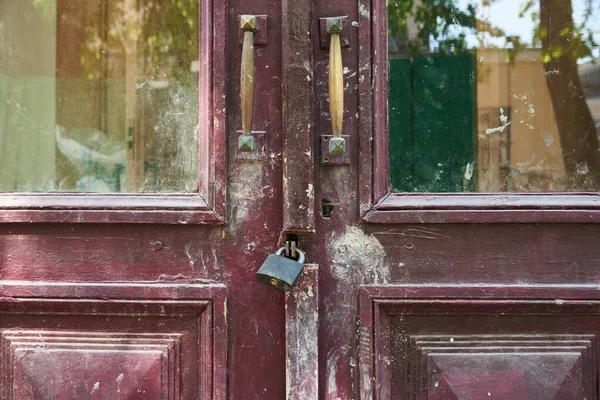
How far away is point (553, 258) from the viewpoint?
3.96 feet

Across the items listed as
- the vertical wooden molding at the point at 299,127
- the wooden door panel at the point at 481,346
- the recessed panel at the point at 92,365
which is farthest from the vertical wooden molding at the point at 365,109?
the recessed panel at the point at 92,365

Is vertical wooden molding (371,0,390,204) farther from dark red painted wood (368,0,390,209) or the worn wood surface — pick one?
the worn wood surface

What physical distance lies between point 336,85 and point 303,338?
62 centimetres

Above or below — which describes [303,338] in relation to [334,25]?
below

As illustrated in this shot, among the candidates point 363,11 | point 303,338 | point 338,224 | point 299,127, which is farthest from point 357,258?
point 363,11

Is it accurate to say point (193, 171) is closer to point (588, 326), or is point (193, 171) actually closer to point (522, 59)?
point (522, 59)

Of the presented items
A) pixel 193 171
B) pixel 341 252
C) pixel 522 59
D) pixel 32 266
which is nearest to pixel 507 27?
pixel 522 59

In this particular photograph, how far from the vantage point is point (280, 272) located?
1052mm

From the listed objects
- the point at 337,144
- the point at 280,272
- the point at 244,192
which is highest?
the point at 337,144

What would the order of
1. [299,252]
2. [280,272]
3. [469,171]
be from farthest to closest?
[469,171] → [299,252] → [280,272]

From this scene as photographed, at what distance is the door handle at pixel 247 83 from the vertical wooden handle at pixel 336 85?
0.20 m

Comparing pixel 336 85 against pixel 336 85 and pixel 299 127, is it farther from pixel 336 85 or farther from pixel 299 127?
pixel 299 127

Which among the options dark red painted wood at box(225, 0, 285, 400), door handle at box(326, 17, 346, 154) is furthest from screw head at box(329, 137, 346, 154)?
dark red painted wood at box(225, 0, 285, 400)

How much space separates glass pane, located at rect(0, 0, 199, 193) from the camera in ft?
4.25
